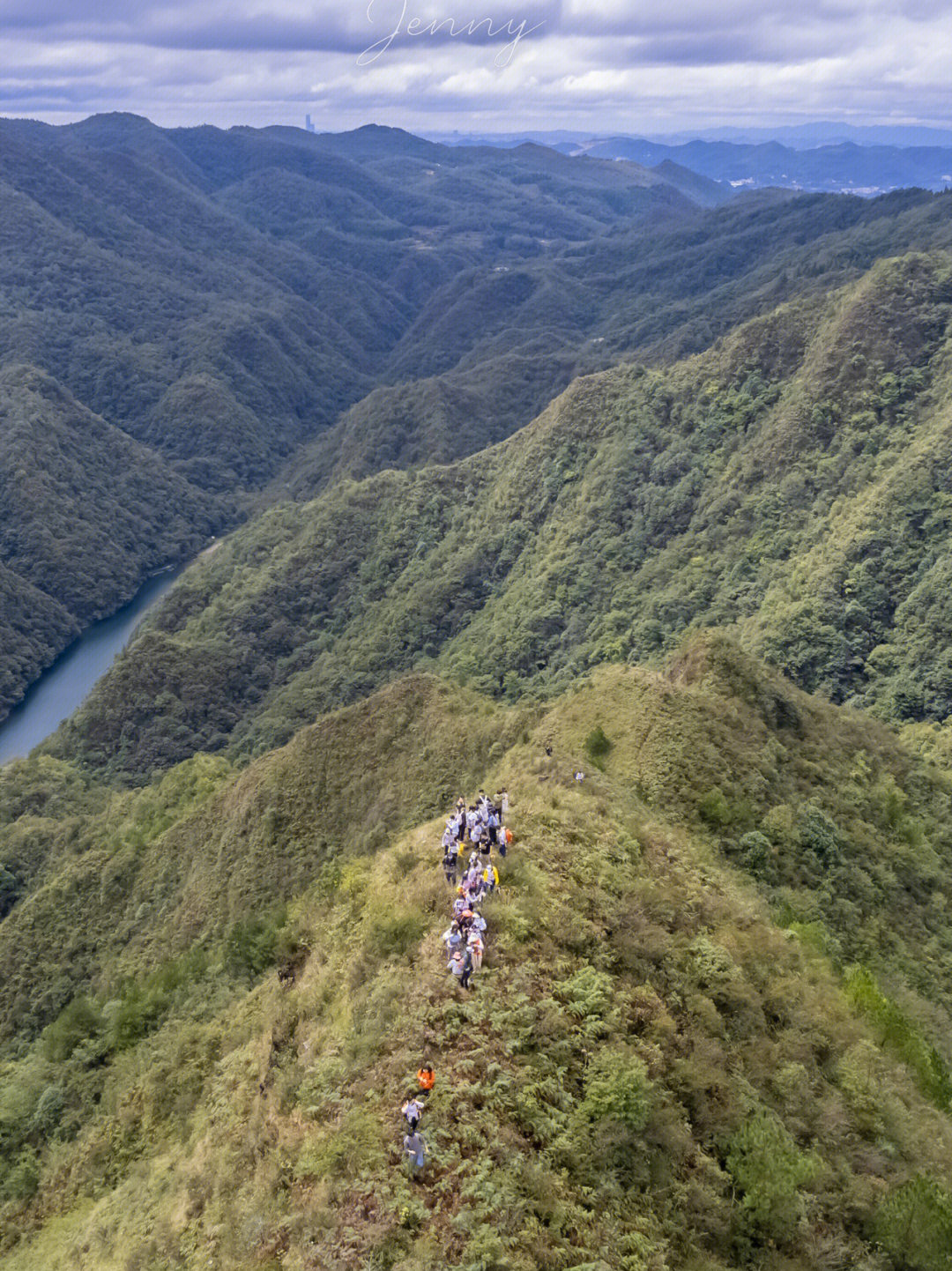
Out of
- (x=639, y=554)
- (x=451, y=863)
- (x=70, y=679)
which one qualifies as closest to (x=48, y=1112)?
(x=451, y=863)

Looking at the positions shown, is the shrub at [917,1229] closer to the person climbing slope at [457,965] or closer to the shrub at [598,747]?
the person climbing slope at [457,965]

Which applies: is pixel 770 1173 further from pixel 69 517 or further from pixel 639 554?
pixel 69 517

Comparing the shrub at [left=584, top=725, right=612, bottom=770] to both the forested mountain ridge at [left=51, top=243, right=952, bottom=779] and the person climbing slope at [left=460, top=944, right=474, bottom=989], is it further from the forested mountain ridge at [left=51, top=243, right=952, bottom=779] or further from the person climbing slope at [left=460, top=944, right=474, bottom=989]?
the forested mountain ridge at [left=51, top=243, right=952, bottom=779]

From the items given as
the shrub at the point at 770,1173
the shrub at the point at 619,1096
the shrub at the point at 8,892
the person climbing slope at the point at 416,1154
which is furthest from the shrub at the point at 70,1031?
the shrub at the point at 8,892

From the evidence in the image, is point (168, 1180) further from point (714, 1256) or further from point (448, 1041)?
point (714, 1256)

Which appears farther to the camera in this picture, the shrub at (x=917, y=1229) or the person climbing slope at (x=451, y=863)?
the person climbing slope at (x=451, y=863)

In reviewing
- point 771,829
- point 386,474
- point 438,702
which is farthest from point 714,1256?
point 386,474
